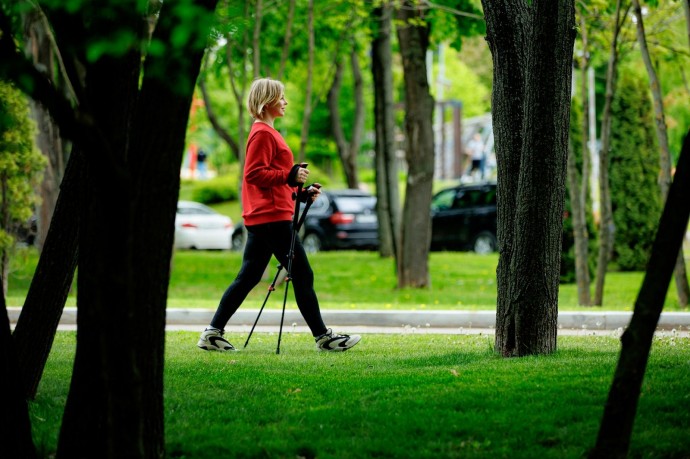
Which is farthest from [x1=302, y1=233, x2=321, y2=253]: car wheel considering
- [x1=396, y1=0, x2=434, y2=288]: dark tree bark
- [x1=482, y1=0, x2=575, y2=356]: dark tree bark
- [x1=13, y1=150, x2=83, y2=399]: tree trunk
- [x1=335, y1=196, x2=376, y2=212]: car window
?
[x1=13, y1=150, x2=83, y2=399]: tree trunk

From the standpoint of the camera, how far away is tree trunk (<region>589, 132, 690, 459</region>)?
16.7 ft

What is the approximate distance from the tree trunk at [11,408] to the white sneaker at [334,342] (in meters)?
3.66

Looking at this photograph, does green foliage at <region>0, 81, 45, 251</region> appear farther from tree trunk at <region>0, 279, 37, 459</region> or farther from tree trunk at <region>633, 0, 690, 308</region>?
tree trunk at <region>0, 279, 37, 459</region>

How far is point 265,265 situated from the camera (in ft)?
28.7

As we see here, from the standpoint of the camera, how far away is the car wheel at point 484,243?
1163 inches

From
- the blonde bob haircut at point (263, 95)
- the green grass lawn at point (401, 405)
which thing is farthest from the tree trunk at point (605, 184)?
the blonde bob haircut at point (263, 95)

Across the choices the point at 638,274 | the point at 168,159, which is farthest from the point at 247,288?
the point at 638,274

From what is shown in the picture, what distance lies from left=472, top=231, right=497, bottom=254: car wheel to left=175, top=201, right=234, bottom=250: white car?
8.50 m

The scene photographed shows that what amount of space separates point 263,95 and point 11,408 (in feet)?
12.7

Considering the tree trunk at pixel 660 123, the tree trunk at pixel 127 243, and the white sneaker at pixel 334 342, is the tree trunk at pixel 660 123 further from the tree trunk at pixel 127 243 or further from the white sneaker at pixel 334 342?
the tree trunk at pixel 127 243

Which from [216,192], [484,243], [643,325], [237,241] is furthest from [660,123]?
[216,192]

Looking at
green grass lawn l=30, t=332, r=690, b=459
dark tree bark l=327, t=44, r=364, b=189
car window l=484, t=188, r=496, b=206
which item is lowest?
green grass lawn l=30, t=332, r=690, b=459

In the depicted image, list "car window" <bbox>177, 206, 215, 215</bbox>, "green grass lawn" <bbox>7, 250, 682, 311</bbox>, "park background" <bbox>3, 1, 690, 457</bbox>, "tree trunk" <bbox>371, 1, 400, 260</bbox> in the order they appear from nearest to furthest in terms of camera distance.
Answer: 1. "park background" <bbox>3, 1, 690, 457</bbox>
2. "green grass lawn" <bbox>7, 250, 682, 311</bbox>
3. "tree trunk" <bbox>371, 1, 400, 260</bbox>
4. "car window" <bbox>177, 206, 215, 215</bbox>

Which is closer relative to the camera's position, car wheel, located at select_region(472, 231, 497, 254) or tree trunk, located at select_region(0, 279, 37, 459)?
tree trunk, located at select_region(0, 279, 37, 459)
